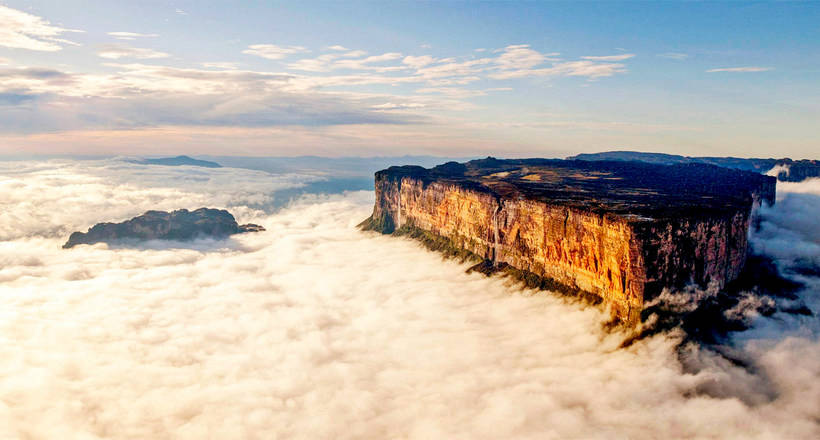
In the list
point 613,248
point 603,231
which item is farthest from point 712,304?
point 603,231

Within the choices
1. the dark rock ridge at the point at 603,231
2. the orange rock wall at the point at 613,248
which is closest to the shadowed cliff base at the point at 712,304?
the dark rock ridge at the point at 603,231

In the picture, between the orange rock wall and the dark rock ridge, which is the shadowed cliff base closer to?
the dark rock ridge

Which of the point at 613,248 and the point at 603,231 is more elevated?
the point at 603,231

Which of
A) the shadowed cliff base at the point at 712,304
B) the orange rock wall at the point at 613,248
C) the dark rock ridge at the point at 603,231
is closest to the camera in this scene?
the shadowed cliff base at the point at 712,304

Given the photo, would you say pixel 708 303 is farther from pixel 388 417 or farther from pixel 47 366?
pixel 47 366

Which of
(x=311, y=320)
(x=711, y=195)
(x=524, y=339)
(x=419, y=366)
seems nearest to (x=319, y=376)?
(x=419, y=366)

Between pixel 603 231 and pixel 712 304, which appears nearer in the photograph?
pixel 603 231

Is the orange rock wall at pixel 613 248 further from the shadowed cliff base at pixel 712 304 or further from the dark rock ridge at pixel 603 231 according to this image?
the shadowed cliff base at pixel 712 304

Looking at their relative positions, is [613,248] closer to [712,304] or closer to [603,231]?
[603,231]

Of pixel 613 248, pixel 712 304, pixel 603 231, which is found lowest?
pixel 712 304
